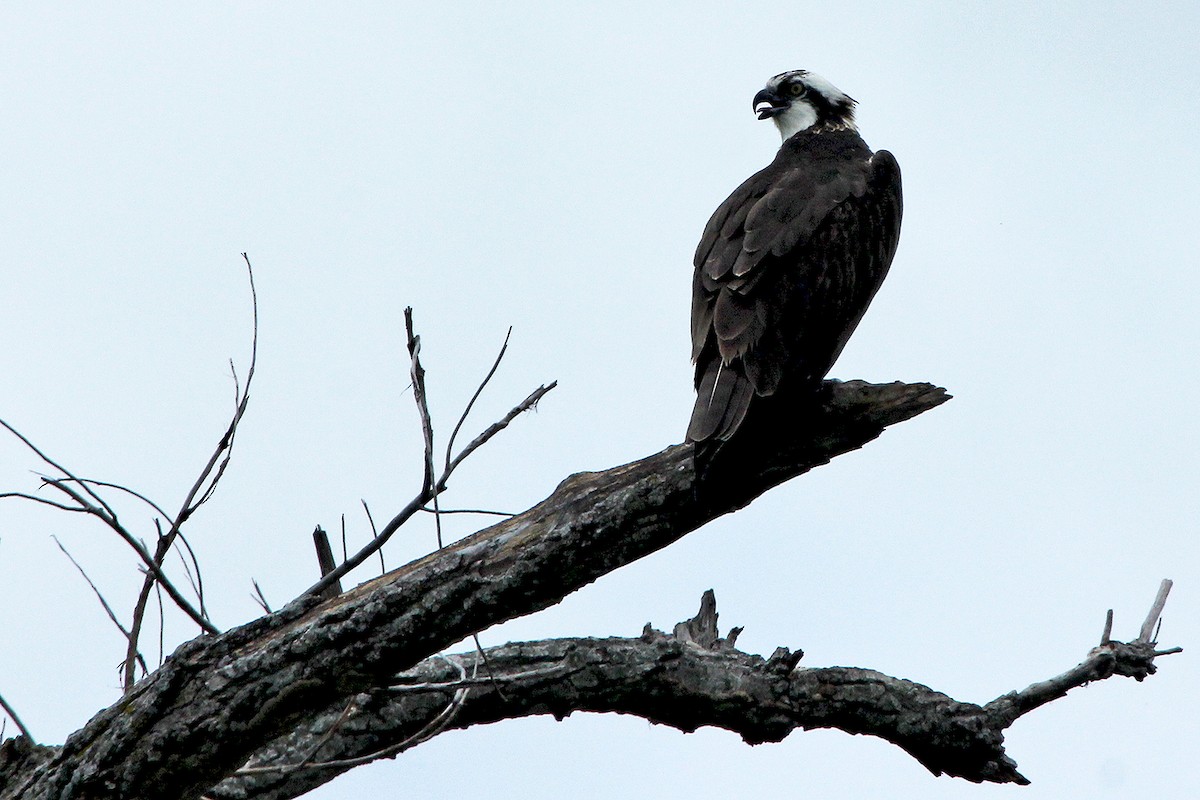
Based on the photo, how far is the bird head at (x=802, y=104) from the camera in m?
6.61

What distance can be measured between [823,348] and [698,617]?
107cm

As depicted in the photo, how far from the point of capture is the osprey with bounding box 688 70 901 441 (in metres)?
3.96

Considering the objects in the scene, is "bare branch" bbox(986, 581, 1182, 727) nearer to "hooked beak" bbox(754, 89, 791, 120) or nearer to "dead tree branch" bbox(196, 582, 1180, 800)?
"dead tree branch" bbox(196, 582, 1180, 800)

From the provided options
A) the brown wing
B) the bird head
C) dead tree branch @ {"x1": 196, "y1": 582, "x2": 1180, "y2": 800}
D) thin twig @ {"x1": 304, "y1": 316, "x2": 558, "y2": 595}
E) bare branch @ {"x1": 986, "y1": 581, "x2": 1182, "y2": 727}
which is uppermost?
the bird head

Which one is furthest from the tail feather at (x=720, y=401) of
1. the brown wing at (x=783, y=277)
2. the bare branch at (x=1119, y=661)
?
the bare branch at (x=1119, y=661)

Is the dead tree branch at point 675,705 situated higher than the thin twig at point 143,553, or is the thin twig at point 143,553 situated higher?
the thin twig at point 143,553

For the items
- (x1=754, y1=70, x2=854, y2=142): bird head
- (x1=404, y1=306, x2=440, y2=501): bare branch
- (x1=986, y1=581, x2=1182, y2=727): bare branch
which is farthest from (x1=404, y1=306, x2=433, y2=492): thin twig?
(x1=754, y1=70, x2=854, y2=142): bird head

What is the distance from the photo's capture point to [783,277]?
439 cm

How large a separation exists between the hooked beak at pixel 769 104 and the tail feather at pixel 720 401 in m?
3.00

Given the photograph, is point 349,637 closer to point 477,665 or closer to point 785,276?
point 477,665

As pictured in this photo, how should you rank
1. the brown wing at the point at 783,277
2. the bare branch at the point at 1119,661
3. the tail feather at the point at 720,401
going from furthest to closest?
the brown wing at the point at 783,277
the tail feather at the point at 720,401
the bare branch at the point at 1119,661

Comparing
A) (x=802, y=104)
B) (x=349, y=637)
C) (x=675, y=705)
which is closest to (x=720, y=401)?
(x=675, y=705)

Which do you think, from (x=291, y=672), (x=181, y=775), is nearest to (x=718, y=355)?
(x=291, y=672)

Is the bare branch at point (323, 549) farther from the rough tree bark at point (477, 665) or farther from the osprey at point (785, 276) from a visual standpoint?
the osprey at point (785, 276)
